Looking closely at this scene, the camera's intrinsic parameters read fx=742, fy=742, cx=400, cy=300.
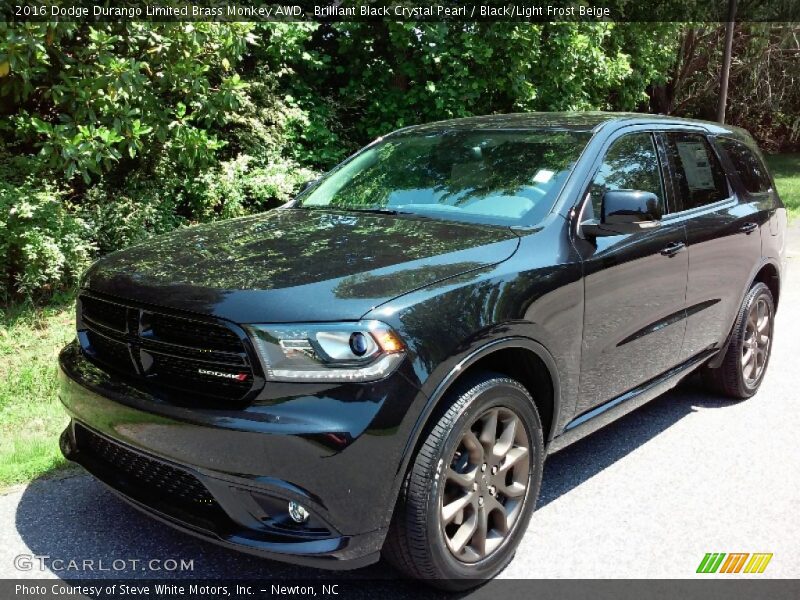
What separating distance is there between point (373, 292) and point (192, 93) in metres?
5.32

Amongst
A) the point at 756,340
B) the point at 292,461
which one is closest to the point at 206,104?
the point at 756,340

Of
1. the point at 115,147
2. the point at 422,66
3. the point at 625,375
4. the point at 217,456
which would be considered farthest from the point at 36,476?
the point at 422,66

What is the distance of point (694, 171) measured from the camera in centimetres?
446

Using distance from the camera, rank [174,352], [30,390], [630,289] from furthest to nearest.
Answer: [30,390] < [630,289] < [174,352]

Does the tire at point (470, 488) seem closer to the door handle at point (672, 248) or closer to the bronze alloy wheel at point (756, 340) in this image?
the door handle at point (672, 248)

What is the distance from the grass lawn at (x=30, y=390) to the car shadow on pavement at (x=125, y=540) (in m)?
0.25

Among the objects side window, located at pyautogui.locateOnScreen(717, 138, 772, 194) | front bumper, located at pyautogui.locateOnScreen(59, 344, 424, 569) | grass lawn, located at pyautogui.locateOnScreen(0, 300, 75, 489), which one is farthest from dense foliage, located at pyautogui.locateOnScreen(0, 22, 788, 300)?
side window, located at pyautogui.locateOnScreen(717, 138, 772, 194)

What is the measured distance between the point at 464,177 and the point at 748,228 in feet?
7.07

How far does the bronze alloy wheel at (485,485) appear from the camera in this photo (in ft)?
9.13

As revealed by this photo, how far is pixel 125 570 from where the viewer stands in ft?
9.68

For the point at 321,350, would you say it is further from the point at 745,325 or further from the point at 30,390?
the point at 745,325

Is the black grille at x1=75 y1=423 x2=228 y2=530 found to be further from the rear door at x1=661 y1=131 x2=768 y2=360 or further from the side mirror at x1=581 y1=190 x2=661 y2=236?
the rear door at x1=661 y1=131 x2=768 y2=360

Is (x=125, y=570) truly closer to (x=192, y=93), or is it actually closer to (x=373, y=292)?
(x=373, y=292)

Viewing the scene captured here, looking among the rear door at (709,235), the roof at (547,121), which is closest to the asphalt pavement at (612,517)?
the rear door at (709,235)
